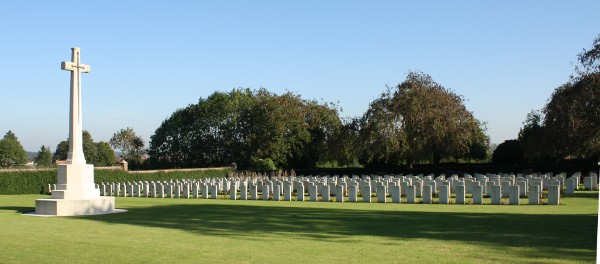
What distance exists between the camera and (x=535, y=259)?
7.62 m

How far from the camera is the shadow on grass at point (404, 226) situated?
29.6ft

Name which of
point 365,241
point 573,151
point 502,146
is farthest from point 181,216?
point 502,146

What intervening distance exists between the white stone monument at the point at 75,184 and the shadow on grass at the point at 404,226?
1437 mm

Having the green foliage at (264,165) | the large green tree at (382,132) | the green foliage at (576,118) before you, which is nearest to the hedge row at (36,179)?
the green foliage at (264,165)

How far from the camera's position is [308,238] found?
396 inches

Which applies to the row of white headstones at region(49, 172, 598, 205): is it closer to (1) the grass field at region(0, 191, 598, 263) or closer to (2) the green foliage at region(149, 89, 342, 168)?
(1) the grass field at region(0, 191, 598, 263)

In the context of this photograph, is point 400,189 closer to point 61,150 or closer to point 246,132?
point 246,132

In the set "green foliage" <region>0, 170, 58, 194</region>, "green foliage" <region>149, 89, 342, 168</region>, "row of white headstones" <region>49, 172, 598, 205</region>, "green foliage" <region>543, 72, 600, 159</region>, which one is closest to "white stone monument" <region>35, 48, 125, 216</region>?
"row of white headstones" <region>49, 172, 598, 205</region>

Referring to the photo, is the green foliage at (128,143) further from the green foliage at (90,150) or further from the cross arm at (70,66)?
the cross arm at (70,66)

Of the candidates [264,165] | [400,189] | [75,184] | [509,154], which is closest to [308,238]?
[75,184]

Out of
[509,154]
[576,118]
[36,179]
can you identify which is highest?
[576,118]

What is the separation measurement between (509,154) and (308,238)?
32625 mm

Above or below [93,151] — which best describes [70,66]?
above

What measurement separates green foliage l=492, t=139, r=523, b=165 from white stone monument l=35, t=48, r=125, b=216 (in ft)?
96.3
